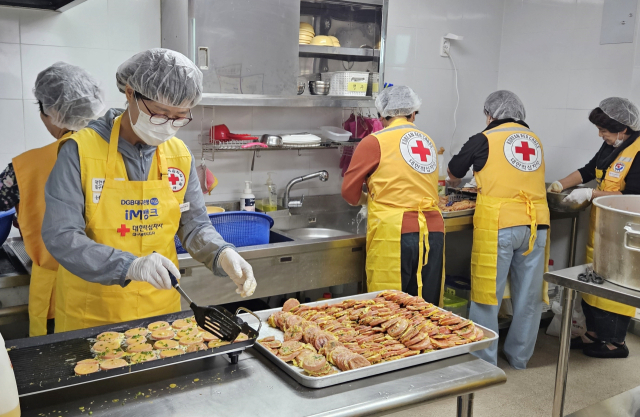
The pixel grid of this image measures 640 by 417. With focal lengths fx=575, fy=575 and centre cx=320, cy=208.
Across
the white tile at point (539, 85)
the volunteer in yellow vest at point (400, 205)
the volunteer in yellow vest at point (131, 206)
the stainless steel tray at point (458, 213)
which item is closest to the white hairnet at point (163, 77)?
the volunteer in yellow vest at point (131, 206)

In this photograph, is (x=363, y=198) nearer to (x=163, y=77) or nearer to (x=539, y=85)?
(x=163, y=77)

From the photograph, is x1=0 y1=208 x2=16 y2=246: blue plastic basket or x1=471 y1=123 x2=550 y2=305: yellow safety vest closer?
x1=0 y1=208 x2=16 y2=246: blue plastic basket

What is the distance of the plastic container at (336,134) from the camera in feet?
12.5

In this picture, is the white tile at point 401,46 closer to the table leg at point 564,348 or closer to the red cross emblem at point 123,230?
the table leg at point 564,348

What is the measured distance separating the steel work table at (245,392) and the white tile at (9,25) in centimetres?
214

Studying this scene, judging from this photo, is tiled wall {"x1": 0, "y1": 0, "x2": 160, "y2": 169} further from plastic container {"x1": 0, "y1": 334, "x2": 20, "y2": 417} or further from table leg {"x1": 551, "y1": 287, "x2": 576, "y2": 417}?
table leg {"x1": 551, "y1": 287, "x2": 576, "y2": 417}

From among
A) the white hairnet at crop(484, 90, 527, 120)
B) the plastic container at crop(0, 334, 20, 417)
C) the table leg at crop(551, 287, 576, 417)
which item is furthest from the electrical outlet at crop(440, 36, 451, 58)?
the plastic container at crop(0, 334, 20, 417)

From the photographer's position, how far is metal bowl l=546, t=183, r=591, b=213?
155 inches

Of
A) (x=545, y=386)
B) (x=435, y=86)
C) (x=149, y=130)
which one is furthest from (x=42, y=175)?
(x=435, y=86)

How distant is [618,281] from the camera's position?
7.50 ft

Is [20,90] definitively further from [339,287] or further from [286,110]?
[339,287]

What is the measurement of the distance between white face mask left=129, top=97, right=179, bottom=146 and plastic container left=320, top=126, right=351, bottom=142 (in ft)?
6.51

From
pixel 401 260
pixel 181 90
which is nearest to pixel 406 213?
pixel 401 260

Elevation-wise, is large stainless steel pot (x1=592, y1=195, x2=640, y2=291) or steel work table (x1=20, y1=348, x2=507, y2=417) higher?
large stainless steel pot (x1=592, y1=195, x2=640, y2=291)
